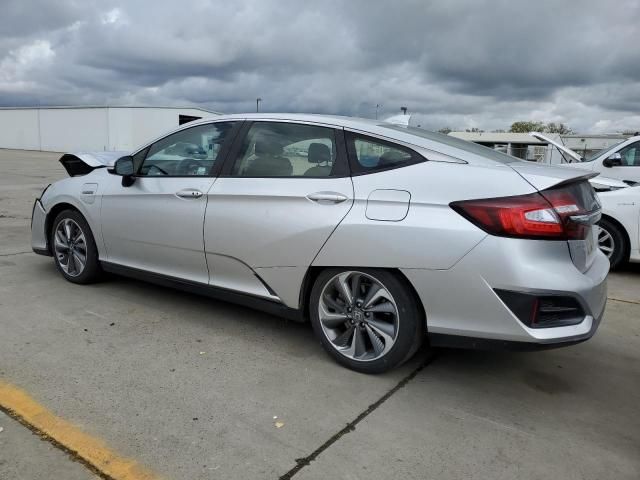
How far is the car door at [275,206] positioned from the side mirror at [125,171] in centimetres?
97

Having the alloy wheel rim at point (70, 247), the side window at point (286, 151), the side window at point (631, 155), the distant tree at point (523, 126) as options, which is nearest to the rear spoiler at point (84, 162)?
the alloy wheel rim at point (70, 247)

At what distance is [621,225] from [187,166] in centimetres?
493

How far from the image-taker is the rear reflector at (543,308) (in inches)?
104

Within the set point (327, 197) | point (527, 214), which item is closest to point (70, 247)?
point (327, 197)

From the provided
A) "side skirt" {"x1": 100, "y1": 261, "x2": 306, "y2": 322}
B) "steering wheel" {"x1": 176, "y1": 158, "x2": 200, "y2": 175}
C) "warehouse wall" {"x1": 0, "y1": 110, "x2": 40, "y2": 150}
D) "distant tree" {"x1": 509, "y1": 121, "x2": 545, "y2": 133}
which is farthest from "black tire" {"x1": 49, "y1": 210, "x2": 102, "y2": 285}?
"distant tree" {"x1": 509, "y1": 121, "x2": 545, "y2": 133}

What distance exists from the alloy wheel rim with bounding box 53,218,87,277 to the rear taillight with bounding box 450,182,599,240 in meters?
3.51

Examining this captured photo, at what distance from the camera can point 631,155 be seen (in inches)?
323

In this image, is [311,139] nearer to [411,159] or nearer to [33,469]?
[411,159]

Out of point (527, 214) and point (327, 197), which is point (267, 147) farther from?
point (527, 214)

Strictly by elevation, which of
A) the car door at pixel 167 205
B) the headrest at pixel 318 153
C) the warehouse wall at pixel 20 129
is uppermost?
the warehouse wall at pixel 20 129

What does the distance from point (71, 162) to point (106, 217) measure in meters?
1.30

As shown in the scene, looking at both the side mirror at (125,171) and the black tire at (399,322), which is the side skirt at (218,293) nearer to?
the black tire at (399,322)

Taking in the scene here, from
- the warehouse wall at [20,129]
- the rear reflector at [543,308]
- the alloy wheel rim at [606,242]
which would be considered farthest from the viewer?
the warehouse wall at [20,129]

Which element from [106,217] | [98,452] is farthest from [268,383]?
[106,217]
